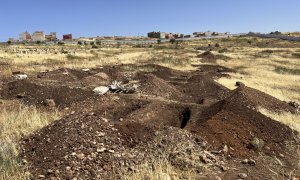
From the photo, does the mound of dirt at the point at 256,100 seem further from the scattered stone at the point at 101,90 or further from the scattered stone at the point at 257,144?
the scattered stone at the point at 101,90

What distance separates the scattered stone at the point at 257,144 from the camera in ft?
27.7

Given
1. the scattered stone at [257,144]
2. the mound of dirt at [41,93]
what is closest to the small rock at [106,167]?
the scattered stone at [257,144]

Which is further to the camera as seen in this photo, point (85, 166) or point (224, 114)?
point (224, 114)

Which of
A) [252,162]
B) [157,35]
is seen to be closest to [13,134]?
[252,162]

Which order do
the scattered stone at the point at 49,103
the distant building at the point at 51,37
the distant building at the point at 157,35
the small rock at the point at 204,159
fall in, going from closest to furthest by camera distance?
the small rock at the point at 204,159, the scattered stone at the point at 49,103, the distant building at the point at 51,37, the distant building at the point at 157,35

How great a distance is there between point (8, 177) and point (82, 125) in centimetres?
199

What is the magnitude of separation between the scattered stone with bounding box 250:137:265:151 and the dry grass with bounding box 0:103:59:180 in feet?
16.1

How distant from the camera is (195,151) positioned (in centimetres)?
737

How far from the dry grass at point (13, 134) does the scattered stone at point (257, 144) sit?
4.89 metres

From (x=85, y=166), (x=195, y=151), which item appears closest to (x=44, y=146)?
(x=85, y=166)

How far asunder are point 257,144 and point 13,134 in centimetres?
549

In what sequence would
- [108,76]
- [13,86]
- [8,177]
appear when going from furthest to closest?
[108,76], [13,86], [8,177]

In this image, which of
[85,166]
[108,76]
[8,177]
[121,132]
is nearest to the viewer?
[8,177]

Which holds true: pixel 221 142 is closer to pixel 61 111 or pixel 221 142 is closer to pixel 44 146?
pixel 44 146
